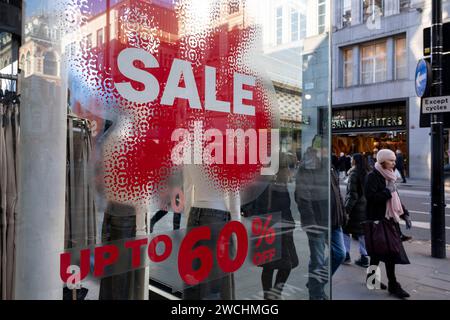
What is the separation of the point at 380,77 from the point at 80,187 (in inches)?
869

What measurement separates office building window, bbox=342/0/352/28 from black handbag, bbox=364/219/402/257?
20735 mm

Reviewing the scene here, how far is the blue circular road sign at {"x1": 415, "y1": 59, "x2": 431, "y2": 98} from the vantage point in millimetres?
5594

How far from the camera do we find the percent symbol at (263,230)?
2.81 m

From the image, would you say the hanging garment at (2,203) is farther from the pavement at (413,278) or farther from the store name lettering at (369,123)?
the store name lettering at (369,123)

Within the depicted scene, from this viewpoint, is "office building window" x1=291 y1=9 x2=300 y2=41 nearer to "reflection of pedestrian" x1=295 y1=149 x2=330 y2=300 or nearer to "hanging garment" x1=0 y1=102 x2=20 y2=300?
A: "reflection of pedestrian" x1=295 y1=149 x2=330 y2=300

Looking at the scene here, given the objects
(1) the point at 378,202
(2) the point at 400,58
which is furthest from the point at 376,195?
(2) the point at 400,58

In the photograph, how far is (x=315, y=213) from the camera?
10.7 ft

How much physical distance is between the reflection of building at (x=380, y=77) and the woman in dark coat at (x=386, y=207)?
17176mm

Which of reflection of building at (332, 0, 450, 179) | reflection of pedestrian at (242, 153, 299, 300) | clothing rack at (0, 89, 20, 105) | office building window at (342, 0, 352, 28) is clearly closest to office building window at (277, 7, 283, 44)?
reflection of pedestrian at (242, 153, 299, 300)

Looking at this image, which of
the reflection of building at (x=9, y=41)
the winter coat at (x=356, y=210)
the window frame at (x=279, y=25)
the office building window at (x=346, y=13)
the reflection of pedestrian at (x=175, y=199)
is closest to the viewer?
the reflection of building at (x=9, y=41)

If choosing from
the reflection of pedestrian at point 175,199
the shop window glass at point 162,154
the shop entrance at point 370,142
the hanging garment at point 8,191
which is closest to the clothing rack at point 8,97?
the hanging garment at point 8,191

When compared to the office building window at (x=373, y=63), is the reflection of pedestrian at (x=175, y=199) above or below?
below

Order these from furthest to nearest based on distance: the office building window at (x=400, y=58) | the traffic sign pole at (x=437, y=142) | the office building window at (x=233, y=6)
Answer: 1. the office building window at (x=400, y=58)
2. the traffic sign pole at (x=437, y=142)
3. the office building window at (x=233, y=6)
